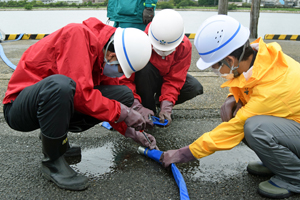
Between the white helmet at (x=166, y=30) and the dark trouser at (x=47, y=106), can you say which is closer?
the dark trouser at (x=47, y=106)

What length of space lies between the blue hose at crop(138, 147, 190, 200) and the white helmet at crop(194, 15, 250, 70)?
0.87 meters

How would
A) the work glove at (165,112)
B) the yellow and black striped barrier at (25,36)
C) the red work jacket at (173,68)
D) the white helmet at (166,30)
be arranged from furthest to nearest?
the yellow and black striped barrier at (25,36) < the red work jacket at (173,68) < the work glove at (165,112) < the white helmet at (166,30)

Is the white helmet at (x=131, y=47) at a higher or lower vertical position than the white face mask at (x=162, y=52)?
higher

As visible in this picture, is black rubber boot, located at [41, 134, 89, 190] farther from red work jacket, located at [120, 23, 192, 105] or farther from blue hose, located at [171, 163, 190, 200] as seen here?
red work jacket, located at [120, 23, 192, 105]

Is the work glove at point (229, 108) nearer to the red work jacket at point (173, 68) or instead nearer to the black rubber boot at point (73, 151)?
the red work jacket at point (173, 68)

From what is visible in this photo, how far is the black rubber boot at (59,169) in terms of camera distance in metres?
1.80

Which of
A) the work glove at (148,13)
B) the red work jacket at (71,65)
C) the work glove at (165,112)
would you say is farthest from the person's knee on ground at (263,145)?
the work glove at (148,13)

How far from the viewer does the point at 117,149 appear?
2447 millimetres

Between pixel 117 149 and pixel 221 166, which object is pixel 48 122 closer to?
pixel 117 149

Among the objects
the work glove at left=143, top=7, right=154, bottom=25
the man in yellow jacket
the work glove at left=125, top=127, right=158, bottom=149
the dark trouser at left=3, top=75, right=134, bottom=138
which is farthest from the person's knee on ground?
the work glove at left=143, top=7, right=154, bottom=25

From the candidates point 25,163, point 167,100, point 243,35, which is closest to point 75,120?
point 25,163

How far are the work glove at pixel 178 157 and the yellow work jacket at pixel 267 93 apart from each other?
0.13 meters

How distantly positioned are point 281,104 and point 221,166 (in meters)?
0.73

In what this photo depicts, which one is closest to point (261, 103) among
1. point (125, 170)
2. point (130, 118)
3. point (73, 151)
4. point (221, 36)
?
point (221, 36)
